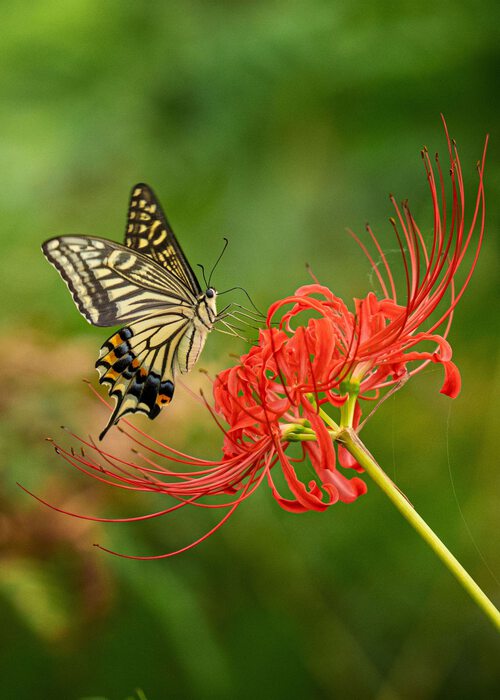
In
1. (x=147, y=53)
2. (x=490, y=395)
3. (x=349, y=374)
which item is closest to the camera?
(x=349, y=374)

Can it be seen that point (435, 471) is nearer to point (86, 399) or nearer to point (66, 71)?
point (86, 399)

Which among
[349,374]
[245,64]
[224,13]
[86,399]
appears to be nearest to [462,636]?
[86,399]

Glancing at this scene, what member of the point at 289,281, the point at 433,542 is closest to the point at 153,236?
the point at 289,281

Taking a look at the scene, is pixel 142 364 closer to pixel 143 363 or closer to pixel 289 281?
pixel 143 363

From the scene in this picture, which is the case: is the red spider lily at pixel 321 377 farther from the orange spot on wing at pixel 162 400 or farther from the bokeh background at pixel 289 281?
the bokeh background at pixel 289 281

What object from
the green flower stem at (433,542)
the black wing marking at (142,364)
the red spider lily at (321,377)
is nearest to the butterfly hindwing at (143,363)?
the black wing marking at (142,364)
